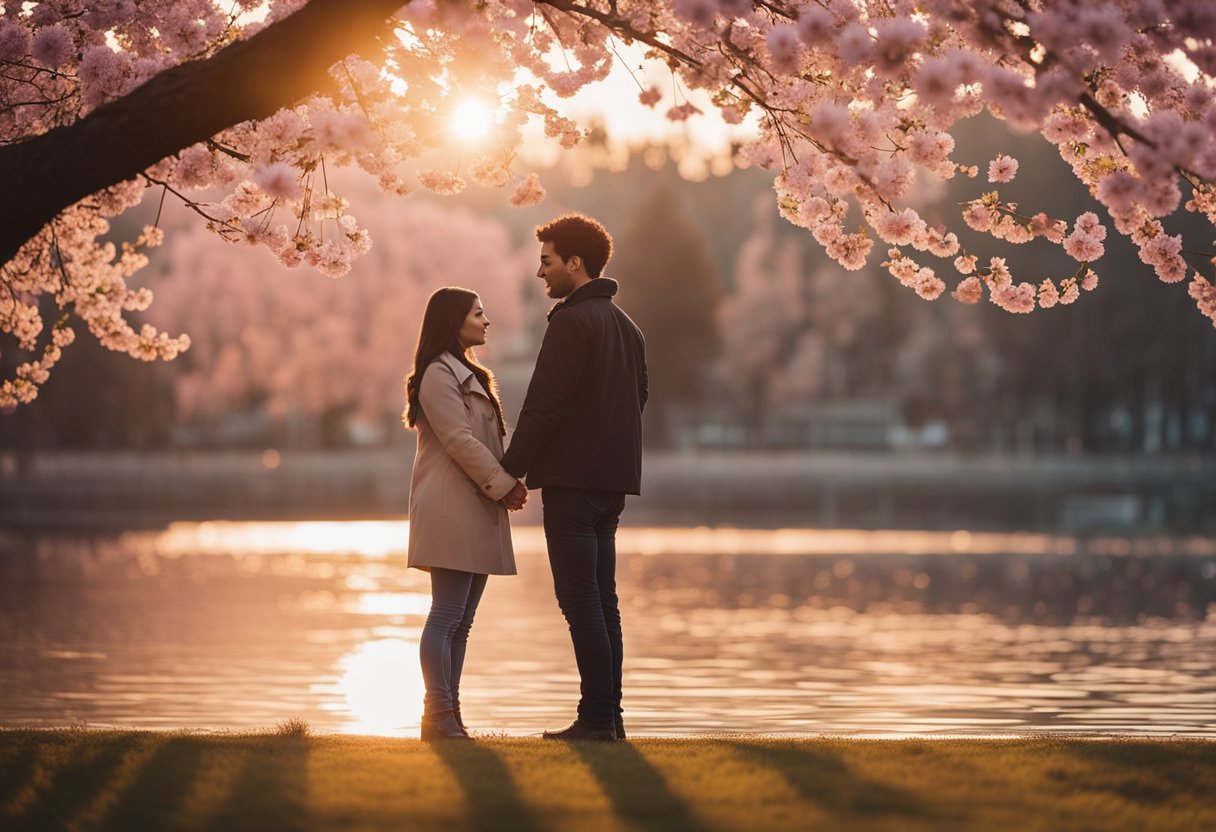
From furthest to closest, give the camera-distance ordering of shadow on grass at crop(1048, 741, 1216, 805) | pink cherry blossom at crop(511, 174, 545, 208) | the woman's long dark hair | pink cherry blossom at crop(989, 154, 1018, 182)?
pink cherry blossom at crop(511, 174, 545, 208) → pink cherry blossom at crop(989, 154, 1018, 182) → the woman's long dark hair → shadow on grass at crop(1048, 741, 1216, 805)

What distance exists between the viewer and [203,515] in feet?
134

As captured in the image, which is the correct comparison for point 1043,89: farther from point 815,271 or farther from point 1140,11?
point 815,271

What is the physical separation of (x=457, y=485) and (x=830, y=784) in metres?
Result: 2.45

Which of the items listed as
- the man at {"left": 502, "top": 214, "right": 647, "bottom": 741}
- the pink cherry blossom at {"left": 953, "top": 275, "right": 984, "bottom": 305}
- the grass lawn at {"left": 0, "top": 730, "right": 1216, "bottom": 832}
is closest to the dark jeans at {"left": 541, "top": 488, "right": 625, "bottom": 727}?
the man at {"left": 502, "top": 214, "right": 647, "bottom": 741}

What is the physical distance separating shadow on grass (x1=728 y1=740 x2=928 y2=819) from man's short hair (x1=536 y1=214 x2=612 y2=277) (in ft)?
7.64

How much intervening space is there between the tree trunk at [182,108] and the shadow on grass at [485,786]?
3015 mm

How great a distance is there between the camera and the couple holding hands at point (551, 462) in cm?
Answer: 862

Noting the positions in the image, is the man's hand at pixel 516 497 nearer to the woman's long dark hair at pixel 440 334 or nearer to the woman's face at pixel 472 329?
the woman's long dark hair at pixel 440 334

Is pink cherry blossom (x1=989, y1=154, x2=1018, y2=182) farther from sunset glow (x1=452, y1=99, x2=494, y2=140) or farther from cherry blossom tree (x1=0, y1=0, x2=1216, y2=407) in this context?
sunset glow (x1=452, y1=99, x2=494, y2=140)

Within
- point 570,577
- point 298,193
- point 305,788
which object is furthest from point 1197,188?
point 305,788

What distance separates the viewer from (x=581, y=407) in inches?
341

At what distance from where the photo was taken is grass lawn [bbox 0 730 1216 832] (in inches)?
268

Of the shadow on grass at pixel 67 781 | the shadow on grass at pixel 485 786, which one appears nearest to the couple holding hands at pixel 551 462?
the shadow on grass at pixel 485 786

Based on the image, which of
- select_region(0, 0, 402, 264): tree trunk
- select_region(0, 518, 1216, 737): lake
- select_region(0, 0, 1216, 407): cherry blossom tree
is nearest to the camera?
select_region(0, 0, 1216, 407): cherry blossom tree
